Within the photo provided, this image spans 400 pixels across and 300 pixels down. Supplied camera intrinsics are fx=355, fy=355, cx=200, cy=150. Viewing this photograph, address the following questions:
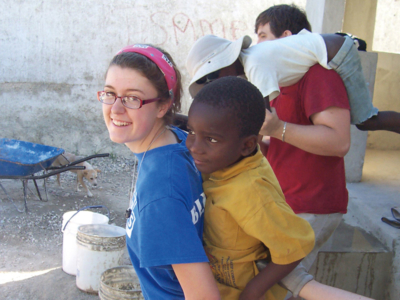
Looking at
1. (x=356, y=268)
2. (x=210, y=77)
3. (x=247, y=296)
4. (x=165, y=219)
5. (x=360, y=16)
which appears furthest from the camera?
(x=360, y=16)

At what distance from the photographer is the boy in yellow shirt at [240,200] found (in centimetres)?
117

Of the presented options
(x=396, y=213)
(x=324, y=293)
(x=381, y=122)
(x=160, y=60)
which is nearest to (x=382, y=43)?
(x=396, y=213)

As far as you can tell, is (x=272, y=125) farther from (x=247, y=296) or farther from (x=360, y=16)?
(x=360, y=16)

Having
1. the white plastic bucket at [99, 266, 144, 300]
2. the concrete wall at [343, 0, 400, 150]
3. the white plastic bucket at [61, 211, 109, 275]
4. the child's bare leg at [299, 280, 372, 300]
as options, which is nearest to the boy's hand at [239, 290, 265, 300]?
the child's bare leg at [299, 280, 372, 300]

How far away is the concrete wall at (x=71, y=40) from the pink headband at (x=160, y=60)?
6.03 metres

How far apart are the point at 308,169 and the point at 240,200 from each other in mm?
763

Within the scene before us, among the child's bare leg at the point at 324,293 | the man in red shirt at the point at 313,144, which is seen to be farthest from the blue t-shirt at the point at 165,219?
the man in red shirt at the point at 313,144

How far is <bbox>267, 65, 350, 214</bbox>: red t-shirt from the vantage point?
169cm

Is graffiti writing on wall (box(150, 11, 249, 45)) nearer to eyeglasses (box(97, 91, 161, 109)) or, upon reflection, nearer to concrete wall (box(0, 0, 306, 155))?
concrete wall (box(0, 0, 306, 155))

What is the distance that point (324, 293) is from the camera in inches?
47.6

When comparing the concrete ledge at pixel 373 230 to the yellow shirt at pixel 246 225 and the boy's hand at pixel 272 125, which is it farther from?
the yellow shirt at pixel 246 225

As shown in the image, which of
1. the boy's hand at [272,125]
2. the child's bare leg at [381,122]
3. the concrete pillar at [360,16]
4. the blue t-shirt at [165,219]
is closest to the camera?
the blue t-shirt at [165,219]

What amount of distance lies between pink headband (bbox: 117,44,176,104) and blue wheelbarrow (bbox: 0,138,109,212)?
367 cm

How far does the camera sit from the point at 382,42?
8312 mm
